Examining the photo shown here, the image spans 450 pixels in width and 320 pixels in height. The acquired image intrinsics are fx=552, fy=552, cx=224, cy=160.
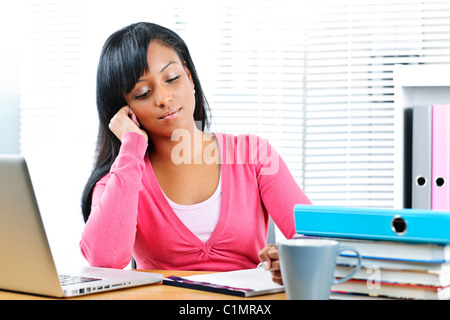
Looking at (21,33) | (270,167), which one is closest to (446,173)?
(270,167)

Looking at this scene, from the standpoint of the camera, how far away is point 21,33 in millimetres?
2979

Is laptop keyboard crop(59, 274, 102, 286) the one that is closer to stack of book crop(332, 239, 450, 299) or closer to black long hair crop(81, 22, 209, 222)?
stack of book crop(332, 239, 450, 299)

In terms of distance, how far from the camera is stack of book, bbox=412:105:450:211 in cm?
158

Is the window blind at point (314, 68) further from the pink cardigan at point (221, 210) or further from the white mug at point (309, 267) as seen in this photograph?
the white mug at point (309, 267)

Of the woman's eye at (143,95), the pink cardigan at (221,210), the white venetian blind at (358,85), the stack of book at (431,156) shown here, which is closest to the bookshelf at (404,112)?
the stack of book at (431,156)

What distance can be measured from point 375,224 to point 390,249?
0.04m

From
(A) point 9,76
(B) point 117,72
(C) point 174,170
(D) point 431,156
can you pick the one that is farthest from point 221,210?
(A) point 9,76

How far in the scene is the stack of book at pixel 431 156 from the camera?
1584 millimetres

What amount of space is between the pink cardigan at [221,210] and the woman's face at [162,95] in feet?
0.29

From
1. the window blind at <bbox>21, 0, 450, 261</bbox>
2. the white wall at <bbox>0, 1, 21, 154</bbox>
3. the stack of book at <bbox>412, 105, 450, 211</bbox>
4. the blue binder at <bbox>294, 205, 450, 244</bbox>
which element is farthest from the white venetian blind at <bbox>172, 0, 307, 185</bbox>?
the blue binder at <bbox>294, 205, 450, 244</bbox>

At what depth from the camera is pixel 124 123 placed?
5.22 feet

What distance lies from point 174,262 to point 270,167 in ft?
1.31

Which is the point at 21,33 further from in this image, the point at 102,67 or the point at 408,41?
the point at 408,41
